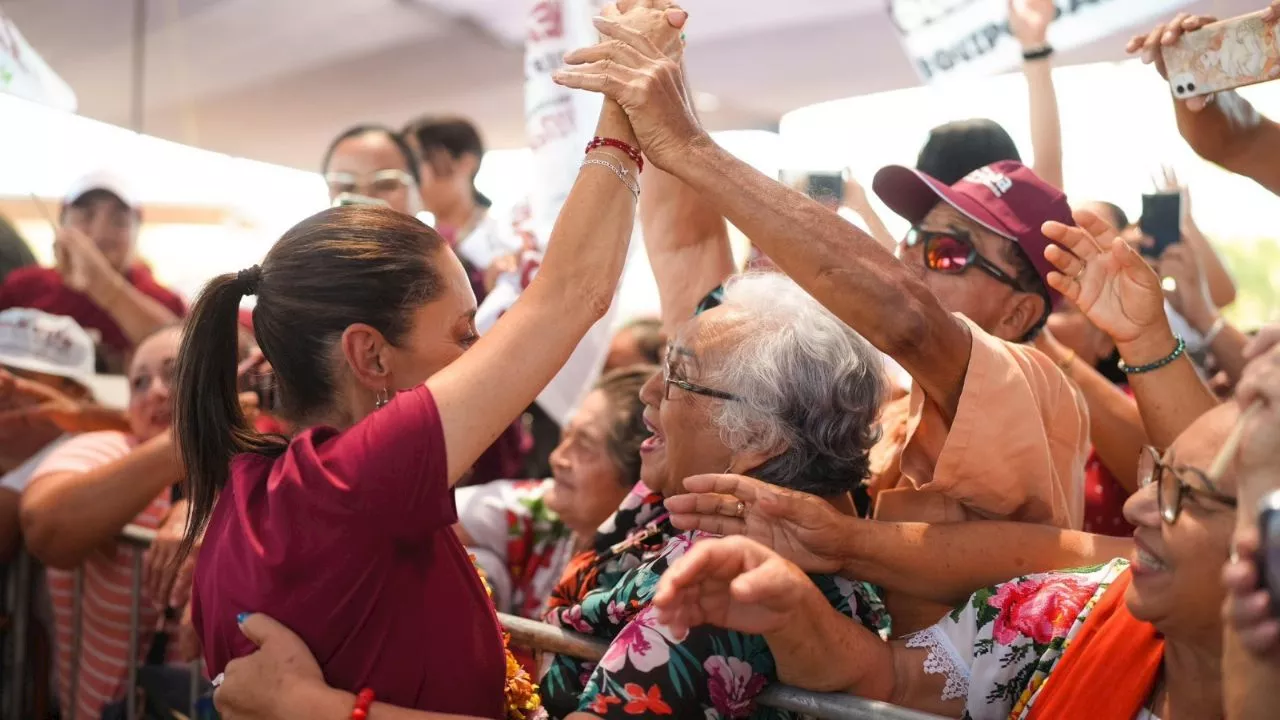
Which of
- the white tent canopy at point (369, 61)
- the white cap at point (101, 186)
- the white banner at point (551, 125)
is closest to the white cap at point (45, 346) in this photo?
the white cap at point (101, 186)

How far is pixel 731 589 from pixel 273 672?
28.4 inches

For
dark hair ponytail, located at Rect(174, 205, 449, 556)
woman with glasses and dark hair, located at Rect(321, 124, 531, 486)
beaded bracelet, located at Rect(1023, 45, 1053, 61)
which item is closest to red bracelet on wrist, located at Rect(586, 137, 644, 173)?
dark hair ponytail, located at Rect(174, 205, 449, 556)

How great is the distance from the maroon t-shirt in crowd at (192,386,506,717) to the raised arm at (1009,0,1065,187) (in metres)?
2.37

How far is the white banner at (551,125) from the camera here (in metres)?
4.23

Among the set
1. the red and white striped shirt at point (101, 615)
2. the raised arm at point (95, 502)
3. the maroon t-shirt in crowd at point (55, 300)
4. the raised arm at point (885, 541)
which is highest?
the raised arm at point (885, 541)

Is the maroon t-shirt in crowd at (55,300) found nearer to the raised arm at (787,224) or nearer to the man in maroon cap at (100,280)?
the man in maroon cap at (100,280)

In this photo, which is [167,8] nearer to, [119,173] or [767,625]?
[119,173]

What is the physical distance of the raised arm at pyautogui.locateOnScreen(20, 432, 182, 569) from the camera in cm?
347

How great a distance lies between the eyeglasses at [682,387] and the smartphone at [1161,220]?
2139 mm

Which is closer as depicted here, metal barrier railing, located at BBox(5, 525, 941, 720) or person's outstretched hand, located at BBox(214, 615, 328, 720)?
person's outstretched hand, located at BBox(214, 615, 328, 720)

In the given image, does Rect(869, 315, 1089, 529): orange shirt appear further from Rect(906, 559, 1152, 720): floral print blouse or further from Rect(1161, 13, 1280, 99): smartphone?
Rect(1161, 13, 1280, 99): smartphone

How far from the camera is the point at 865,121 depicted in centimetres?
696

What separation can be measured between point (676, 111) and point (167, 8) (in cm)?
846

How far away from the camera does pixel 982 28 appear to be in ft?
13.4
